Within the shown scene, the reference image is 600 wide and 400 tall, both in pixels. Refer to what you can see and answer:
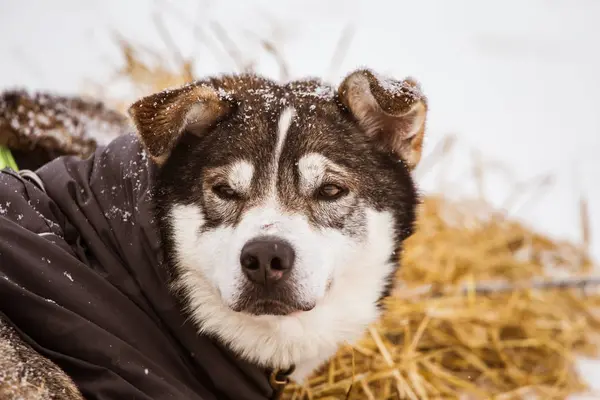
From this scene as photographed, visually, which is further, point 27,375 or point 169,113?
point 169,113

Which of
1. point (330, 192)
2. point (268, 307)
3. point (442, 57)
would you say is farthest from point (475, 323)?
point (442, 57)

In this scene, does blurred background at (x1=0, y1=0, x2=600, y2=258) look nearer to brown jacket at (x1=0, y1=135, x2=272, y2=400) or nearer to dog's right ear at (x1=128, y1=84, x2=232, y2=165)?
dog's right ear at (x1=128, y1=84, x2=232, y2=165)

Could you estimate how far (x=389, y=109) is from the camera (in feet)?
6.36

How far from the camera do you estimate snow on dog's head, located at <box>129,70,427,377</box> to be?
1968 millimetres

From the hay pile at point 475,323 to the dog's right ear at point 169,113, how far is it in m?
1.10

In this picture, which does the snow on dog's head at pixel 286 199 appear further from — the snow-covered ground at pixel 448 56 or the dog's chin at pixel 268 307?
the snow-covered ground at pixel 448 56

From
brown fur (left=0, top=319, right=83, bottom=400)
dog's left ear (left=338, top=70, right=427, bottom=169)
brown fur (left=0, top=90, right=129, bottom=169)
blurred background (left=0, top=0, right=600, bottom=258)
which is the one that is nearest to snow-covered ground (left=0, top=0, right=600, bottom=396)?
blurred background (left=0, top=0, right=600, bottom=258)

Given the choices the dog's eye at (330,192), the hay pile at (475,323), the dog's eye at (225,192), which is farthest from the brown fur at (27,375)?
the hay pile at (475,323)

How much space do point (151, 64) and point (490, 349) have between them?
355cm

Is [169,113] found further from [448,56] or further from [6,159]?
[448,56]

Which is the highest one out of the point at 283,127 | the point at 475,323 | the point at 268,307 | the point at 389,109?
the point at 389,109

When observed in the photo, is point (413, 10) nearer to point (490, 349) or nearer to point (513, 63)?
point (513, 63)

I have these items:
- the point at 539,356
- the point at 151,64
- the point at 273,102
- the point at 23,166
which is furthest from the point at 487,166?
the point at 23,166

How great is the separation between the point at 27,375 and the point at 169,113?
907mm
